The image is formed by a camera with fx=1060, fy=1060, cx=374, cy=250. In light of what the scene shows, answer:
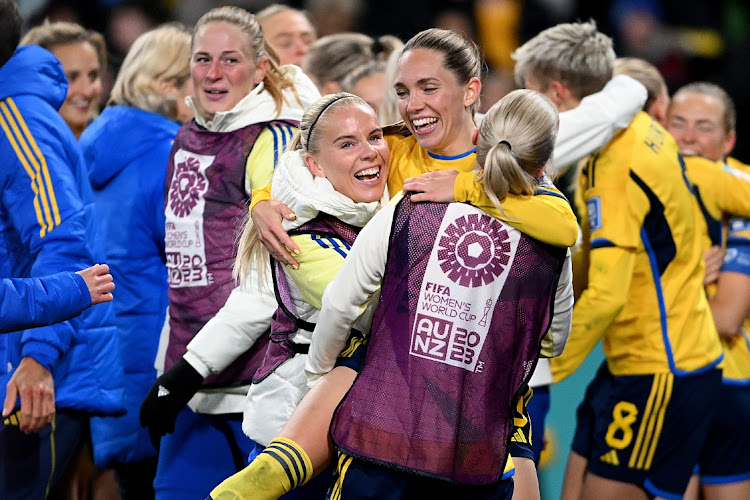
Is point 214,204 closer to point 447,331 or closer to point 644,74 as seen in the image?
point 447,331

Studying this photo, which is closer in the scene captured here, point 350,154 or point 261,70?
point 350,154

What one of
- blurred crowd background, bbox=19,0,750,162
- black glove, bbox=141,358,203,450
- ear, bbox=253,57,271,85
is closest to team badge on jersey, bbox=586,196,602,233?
ear, bbox=253,57,271,85

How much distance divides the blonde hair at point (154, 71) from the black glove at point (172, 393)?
4.56 feet

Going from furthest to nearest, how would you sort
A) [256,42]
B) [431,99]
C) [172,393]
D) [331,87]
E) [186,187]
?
[331,87] → [256,42] → [186,187] → [172,393] → [431,99]

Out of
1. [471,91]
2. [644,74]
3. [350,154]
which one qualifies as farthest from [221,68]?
[644,74]

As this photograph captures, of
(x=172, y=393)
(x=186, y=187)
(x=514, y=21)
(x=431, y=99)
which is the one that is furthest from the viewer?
(x=514, y=21)

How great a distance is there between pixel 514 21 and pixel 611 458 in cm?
654

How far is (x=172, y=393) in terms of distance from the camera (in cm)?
333

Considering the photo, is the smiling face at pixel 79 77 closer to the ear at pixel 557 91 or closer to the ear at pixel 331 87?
the ear at pixel 331 87

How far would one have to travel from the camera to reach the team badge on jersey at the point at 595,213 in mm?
4012

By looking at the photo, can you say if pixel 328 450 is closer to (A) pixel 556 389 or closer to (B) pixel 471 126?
(B) pixel 471 126

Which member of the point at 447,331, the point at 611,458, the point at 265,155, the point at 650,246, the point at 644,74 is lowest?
the point at 611,458

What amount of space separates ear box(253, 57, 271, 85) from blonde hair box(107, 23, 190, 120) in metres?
0.74

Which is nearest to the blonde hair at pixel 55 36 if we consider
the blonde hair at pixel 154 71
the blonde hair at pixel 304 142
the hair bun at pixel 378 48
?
the blonde hair at pixel 154 71
